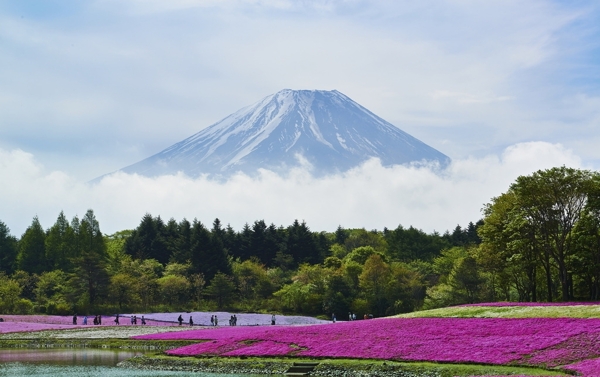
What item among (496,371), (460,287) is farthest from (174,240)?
(496,371)

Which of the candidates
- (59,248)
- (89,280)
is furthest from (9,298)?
(59,248)

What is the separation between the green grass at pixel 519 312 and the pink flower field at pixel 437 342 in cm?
189

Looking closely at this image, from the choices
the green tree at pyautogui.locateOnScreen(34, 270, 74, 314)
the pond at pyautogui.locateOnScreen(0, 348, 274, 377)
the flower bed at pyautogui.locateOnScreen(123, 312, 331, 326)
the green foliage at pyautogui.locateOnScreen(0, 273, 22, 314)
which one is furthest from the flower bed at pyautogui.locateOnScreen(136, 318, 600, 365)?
the green foliage at pyautogui.locateOnScreen(0, 273, 22, 314)

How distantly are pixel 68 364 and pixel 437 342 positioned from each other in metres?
21.8

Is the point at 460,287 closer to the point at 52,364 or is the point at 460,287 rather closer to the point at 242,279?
the point at 242,279

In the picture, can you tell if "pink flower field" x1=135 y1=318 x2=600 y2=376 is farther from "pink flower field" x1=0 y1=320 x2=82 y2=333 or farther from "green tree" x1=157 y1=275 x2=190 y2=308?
"green tree" x1=157 y1=275 x2=190 y2=308

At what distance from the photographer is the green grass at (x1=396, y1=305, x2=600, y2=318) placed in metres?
43.9

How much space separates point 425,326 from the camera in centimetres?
4541

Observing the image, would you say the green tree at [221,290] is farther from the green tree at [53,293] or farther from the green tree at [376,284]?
the green tree at [376,284]

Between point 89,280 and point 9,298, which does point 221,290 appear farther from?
point 9,298

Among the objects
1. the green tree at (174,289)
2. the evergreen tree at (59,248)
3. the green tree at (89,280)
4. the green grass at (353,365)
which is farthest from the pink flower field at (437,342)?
the evergreen tree at (59,248)

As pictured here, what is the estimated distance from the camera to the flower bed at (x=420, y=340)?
3717cm

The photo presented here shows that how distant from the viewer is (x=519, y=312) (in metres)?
47.5

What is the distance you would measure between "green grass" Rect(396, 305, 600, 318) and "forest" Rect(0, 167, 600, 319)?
13.7 metres
